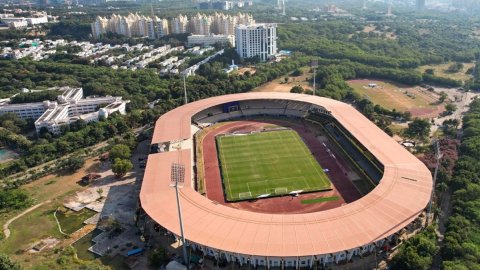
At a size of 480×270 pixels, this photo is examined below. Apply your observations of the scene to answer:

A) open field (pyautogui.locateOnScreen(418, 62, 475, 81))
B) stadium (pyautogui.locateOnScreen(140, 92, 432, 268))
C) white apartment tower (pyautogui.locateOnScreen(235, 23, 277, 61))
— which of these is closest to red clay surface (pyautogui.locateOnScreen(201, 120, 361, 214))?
stadium (pyautogui.locateOnScreen(140, 92, 432, 268))

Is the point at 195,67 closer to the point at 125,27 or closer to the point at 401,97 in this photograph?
the point at 401,97

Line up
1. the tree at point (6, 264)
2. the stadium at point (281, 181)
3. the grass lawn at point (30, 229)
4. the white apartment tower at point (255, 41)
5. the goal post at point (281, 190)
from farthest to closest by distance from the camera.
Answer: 1. the white apartment tower at point (255, 41)
2. the goal post at point (281, 190)
3. the grass lawn at point (30, 229)
4. the stadium at point (281, 181)
5. the tree at point (6, 264)

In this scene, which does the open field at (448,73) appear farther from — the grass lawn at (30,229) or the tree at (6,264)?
the tree at (6,264)

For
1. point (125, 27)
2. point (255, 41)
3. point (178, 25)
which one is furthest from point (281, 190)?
point (125, 27)

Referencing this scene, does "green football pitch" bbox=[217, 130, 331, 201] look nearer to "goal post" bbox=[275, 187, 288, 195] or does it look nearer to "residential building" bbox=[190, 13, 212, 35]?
"goal post" bbox=[275, 187, 288, 195]

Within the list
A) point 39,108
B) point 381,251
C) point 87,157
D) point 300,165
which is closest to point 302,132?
point 300,165

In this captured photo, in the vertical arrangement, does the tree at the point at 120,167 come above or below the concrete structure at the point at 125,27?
below

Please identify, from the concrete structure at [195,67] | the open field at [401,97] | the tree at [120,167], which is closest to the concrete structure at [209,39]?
the concrete structure at [195,67]
